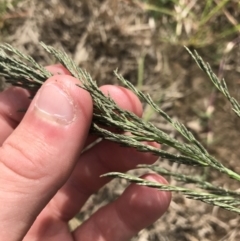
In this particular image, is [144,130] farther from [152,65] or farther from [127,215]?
[152,65]

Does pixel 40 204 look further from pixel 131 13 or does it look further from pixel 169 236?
pixel 131 13

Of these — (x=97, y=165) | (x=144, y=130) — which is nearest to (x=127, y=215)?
(x=97, y=165)

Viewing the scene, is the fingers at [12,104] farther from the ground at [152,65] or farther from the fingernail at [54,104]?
the ground at [152,65]

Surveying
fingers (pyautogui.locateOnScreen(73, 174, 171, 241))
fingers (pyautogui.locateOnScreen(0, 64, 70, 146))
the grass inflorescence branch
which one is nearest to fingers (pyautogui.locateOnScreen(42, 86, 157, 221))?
fingers (pyautogui.locateOnScreen(73, 174, 171, 241))

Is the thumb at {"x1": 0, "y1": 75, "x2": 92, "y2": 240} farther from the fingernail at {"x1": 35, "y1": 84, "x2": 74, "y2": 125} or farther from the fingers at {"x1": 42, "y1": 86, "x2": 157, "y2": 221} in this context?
the fingers at {"x1": 42, "y1": 86, "x2": 157, "y2": 221}

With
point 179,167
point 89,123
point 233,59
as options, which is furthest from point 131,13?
point 89,123

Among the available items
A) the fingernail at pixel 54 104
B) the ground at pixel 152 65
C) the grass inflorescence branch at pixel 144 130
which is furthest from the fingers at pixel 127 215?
the fingernail at pixel 54 104
